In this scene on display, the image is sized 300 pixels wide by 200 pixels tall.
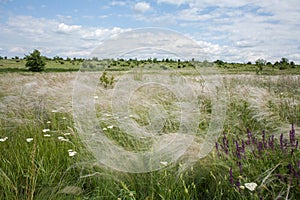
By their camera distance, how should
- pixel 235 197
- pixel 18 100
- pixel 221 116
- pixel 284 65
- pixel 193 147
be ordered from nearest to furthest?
pixel 235 197
pixel 193 147
pixel 221 116
pixel 18 100
pixel 284 65

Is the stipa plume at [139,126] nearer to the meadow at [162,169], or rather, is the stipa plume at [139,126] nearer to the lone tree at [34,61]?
the meadow at [162,169]

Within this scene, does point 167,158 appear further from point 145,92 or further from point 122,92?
point 145,92

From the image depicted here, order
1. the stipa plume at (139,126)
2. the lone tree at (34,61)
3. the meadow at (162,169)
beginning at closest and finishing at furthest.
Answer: the meadow at (162,169) < the stipa plume at (139,126) < the lone tree at (34,61)

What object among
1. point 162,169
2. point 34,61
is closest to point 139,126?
point 162,169

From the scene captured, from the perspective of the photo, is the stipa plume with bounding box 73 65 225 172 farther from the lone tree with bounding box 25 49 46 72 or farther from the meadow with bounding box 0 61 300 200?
the lone tree with bounding box 25 49 46 72

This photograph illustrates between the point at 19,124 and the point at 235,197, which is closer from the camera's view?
the point at 235,197

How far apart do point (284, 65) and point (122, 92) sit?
34742 millimetres

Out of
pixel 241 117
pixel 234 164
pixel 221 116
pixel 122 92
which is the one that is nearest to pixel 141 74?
pixel 122 92

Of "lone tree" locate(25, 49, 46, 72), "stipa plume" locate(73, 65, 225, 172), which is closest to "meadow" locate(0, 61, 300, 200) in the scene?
"stipa plume" locate(73, 65, 225, 172)

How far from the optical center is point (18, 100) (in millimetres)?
4375

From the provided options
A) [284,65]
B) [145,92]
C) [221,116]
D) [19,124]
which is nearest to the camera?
[221,116]

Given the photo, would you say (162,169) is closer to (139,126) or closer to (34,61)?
(139,126)

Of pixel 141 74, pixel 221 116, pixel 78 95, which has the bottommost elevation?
pixel 221 116

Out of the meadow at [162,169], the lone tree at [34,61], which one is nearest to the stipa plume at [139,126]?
the meadow at [162,169]
